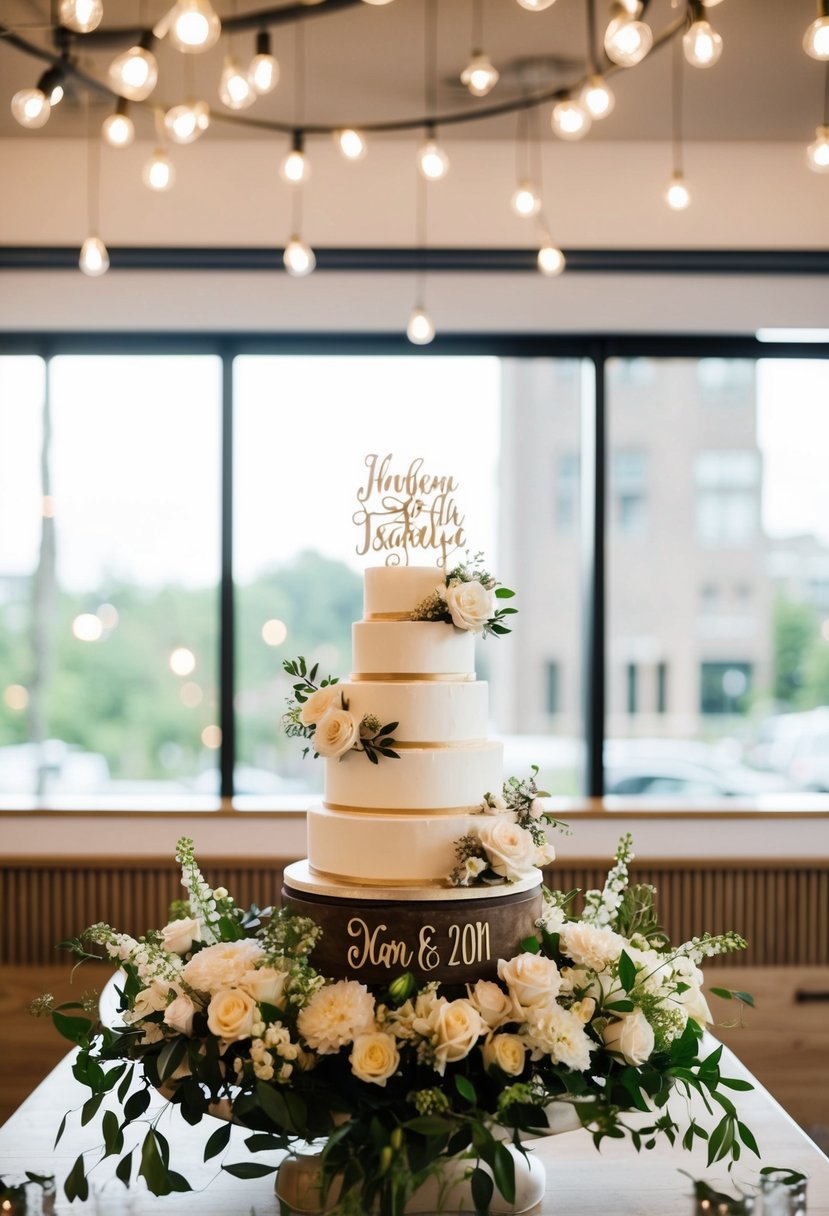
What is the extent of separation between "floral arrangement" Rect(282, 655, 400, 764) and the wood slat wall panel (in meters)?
1.84

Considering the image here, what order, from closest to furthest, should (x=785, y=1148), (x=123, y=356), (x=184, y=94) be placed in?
(x=785, y=1148) < (x=184, y=94) < (x=123, y=356)

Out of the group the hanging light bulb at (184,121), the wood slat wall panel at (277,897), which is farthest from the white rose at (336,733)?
the wood slat wall panel at (277,897)

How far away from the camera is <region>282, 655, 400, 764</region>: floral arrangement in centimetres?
174

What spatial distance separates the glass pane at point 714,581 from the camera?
153 inches

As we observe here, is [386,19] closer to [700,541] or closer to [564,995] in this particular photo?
[700,541]

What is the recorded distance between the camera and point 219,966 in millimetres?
1587

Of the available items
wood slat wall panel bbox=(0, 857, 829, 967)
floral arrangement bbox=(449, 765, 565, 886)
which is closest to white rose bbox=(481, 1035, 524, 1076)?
floral arrangement bbox=(449, 765, 565, 886)

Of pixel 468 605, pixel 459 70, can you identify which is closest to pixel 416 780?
pixel 468 605

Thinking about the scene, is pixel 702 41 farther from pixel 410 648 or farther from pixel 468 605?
pixel 410 648

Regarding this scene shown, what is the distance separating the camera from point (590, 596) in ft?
12.7

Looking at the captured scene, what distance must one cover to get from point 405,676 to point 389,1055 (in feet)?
2.06

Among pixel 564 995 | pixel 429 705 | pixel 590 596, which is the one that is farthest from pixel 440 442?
pixel 564 995

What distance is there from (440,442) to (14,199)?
5.55 ft

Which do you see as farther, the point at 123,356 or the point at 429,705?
the point at 123,356
